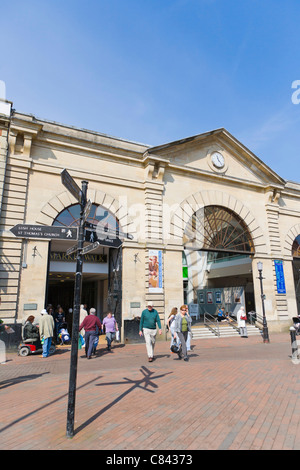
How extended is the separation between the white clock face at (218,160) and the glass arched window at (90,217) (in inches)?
316

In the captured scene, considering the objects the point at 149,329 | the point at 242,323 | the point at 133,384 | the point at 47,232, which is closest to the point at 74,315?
the point at 47,232

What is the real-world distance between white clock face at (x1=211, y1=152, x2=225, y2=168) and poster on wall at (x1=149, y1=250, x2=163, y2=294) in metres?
7.50

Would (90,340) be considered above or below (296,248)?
below

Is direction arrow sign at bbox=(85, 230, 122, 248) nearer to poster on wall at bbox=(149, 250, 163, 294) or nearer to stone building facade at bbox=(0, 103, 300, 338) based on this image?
stone building facade at bbox=(0, 103, 300, 338)

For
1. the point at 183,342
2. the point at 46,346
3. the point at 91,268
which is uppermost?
the point at 91,268

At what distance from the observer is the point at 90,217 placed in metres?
14.4

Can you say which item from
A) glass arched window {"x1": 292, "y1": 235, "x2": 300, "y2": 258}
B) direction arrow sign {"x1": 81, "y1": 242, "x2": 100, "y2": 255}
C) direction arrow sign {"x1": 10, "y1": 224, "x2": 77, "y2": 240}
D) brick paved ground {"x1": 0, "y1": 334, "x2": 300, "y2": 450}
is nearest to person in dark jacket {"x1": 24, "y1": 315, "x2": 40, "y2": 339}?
brick paved ground {"x1": 0, "y1": 334, "x2": 300, "y2": 450}

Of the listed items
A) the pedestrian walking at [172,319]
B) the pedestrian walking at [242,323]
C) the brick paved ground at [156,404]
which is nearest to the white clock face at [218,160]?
the pedestrian walking at [242,323]

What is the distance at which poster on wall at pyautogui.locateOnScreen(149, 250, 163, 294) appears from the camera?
14664 mm

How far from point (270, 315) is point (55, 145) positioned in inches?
625

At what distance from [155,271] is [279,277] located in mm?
9189

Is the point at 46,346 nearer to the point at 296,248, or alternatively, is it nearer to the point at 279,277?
the point at 279,277
